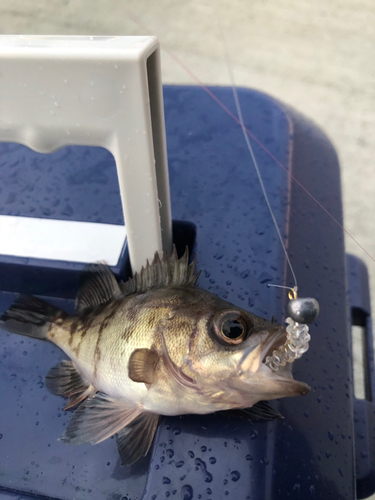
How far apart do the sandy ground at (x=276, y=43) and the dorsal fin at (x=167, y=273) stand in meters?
1.70

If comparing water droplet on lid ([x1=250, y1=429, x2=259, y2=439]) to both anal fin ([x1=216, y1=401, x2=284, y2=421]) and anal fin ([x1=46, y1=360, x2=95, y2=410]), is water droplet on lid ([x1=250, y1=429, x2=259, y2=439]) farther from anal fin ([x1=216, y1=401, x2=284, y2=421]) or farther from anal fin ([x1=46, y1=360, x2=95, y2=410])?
anal fin ([x1=46, y1=360, x2=95, y2=410])

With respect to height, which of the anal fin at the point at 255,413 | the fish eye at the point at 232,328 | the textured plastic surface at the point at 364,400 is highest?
the fish eye at the point at 232,328

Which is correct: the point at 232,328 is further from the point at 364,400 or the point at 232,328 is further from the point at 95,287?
the point at 364,400

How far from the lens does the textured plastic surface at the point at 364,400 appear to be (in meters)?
0.82

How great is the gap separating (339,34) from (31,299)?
306cm

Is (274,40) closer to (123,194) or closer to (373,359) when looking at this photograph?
(373,359)

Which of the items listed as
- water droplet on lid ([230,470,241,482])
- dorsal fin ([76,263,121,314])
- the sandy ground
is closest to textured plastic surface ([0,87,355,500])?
water droplet on lid ([230,470,241,482])

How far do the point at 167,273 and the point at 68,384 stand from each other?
0.27 metres

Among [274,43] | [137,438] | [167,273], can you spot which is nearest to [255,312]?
[167,273]

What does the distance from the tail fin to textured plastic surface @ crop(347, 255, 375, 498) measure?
2.23 feet

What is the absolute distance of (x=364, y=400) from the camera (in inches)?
36.4

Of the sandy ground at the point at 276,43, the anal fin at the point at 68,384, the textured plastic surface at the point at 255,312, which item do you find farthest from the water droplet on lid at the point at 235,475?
the sandy ground at the point at 276,43

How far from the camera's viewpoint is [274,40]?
2.85m

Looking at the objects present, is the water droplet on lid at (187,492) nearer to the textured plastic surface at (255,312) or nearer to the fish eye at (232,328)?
the textured plastic surface at (255,312)
